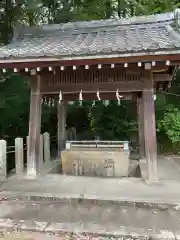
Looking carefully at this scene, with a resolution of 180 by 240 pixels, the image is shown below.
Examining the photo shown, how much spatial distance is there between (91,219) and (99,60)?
2.92m

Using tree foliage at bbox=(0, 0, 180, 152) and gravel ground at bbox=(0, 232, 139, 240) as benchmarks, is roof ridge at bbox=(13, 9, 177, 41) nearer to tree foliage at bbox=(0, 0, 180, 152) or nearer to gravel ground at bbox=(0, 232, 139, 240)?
tree foliage at bbox=(0, 0, 180, 152)

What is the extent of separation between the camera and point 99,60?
5098 mm

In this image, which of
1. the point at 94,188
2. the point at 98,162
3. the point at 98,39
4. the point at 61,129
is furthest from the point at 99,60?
the point at 61,129

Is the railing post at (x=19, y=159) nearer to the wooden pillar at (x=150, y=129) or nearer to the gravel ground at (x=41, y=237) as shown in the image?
the gravel ground at (x=41, y=237)

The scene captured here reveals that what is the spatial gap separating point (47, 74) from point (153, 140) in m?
2.99

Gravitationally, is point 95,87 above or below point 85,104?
below

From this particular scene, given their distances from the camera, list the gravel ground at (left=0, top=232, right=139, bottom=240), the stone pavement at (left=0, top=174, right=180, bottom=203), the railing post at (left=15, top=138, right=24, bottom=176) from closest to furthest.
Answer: the gravel ground at (left=0, top=232, right=139, bottom=240)
the stone pavement at (left=0, top=174, right=180, bottom=203)
the railing post at (left=15, top=138, right=24, bottom=176)

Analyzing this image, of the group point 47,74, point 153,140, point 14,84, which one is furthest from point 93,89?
point 14,84

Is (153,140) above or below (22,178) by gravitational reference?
above

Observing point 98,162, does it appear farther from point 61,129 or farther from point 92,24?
point 92,24

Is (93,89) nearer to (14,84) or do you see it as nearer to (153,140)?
(153,140)

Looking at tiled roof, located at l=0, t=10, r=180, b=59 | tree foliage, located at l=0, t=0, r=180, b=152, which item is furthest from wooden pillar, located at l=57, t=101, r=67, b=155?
tiled roof, located at l=0, t=10, r=180, b=59

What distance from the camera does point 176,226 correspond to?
12.9 feet

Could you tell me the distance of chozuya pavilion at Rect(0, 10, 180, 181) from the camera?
504 cm
